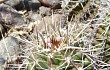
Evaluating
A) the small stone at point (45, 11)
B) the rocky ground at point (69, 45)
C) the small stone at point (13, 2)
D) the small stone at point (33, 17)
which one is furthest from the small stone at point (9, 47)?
the small stone at point (13, 2)

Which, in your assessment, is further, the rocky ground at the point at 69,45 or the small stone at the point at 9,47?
the small stone at the point at 9,47

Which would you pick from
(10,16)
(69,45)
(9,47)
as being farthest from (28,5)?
(69,45)

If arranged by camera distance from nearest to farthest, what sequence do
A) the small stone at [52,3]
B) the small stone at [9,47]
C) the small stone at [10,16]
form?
the small stone at [9,47] → the small stone at [10,16] → the small stone at [52,3]

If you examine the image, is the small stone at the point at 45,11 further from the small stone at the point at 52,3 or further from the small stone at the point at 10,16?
the small stone at the point at 10,16

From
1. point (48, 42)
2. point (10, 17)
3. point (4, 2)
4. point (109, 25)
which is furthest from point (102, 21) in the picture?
point (4, 2)

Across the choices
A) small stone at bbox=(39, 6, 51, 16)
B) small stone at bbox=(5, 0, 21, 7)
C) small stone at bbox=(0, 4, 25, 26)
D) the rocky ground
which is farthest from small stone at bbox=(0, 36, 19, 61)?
small stone at bbox=(5, 0, 21, 7)

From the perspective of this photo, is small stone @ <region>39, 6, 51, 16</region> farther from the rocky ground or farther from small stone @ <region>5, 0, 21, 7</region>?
the rocky ground

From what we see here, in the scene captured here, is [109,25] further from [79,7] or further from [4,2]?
[4,2]

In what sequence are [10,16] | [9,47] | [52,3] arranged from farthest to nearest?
[52,3]
[10,16]
[9,47]

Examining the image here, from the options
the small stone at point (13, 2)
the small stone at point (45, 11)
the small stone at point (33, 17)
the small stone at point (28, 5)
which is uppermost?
the small stone at point (13, 2)

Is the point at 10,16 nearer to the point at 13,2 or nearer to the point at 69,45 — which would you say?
the point at 13,2

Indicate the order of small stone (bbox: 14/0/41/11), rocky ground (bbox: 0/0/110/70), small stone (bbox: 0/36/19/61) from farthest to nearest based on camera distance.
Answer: small stone (bbox: 14/0/41/11) → small stone (bbox: 0/36/19/61) → rocky ground (bbox: 0/0/110/70)
